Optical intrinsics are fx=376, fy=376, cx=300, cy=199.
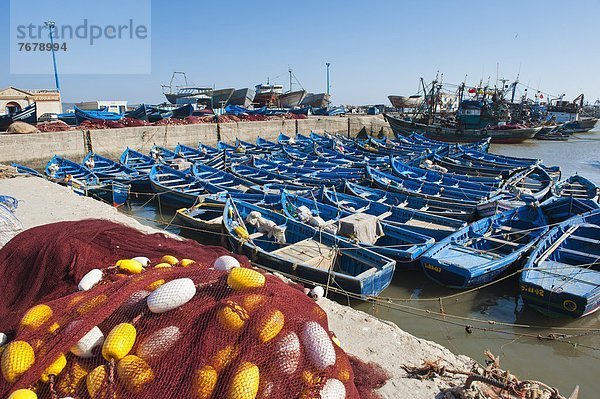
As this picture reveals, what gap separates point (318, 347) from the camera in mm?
3148

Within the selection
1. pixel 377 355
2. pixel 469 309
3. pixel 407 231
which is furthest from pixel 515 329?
pixel 377 355

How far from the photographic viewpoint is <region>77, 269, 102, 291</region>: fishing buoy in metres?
4.15

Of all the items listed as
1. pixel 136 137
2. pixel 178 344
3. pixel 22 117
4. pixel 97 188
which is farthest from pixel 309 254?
pixel 22 117

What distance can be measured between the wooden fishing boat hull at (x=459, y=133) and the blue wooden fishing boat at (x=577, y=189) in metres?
21.7

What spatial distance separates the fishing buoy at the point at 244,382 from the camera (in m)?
2.72

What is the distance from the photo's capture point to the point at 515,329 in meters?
7.73

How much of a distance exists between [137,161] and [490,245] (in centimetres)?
1754

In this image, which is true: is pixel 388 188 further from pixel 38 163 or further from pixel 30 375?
pixel 38 163

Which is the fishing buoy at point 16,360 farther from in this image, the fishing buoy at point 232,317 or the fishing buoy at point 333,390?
the fishing buoy at point 333,390

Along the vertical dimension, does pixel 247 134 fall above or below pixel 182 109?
below

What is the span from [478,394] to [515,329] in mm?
4864

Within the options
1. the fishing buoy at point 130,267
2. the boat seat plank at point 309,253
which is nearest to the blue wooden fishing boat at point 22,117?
the boat seat plank at point 309,253

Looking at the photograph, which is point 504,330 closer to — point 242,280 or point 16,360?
point 242,280

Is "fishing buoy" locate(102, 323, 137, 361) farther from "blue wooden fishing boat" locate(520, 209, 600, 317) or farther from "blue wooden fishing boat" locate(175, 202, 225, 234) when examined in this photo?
"blue wooden fishing boat" locate(175, 202, 225, 234)
